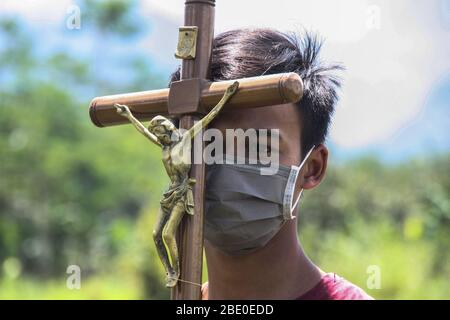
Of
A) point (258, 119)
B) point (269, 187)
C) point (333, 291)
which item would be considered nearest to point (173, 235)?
point (269, 187)

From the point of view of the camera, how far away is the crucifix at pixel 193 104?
322 centimetres

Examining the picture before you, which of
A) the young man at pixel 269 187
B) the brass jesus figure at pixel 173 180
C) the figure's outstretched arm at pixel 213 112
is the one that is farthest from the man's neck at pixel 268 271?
the figure's outstretched arm at pixel 213 112

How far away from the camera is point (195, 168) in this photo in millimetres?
3287

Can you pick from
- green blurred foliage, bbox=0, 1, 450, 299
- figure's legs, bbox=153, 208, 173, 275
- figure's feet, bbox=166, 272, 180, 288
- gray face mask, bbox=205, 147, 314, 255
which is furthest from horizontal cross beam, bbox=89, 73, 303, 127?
green blurred foliage, bbox=0, 1, 450, 299

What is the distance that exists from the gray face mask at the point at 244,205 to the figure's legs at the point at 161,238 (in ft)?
0.64

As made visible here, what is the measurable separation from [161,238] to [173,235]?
0.05 metres

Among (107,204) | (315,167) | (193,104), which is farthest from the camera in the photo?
(107,204)

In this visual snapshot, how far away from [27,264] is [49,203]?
2.18 m

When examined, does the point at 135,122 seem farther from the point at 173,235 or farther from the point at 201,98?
the point at 173,235

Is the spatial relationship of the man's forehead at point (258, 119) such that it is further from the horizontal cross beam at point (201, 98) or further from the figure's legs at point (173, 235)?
the figure's legs at point (173, 235)

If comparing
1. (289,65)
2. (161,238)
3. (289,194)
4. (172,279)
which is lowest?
(172,279)
